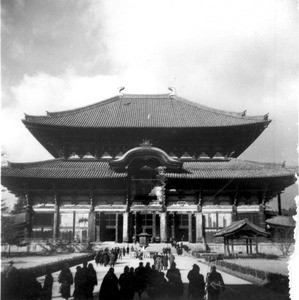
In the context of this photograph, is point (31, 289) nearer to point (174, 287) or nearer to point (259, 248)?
point (174, 287)

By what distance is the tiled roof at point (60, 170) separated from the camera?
78.8 ft

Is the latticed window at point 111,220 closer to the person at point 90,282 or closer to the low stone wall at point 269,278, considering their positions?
the low stone wall at point 269,278

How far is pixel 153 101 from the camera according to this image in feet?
108

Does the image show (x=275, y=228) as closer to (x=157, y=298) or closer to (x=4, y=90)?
(x=157, y=298)

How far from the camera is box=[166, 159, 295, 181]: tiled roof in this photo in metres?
24.0

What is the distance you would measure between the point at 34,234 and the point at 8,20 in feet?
52.2

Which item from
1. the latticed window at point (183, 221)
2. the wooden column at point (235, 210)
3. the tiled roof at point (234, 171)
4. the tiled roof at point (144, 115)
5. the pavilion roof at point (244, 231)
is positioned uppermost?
the tiled roof at point (144, 115)

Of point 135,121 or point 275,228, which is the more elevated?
point 135,121

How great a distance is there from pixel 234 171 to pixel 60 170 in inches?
500

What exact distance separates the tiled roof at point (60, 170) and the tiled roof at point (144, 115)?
3.09 meters

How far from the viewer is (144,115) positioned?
1176 inches

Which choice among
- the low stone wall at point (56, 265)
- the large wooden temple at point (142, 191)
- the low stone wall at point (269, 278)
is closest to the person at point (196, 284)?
the low stone wall at point (269, 278)

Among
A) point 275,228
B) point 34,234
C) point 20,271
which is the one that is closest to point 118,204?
point 34,234

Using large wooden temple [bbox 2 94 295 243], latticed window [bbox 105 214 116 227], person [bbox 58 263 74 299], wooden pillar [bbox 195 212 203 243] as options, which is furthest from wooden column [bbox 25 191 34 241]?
person [bbox 58 263 74 299]
